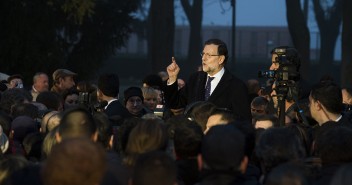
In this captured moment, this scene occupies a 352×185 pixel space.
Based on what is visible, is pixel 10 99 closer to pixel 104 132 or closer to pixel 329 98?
pixel 104 132

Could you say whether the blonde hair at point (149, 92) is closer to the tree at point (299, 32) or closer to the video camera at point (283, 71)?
the video camera at point (283, 71)

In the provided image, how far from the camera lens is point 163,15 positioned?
96.4 feet

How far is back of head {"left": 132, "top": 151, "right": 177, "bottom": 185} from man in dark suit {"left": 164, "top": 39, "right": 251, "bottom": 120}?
4364 millimetres

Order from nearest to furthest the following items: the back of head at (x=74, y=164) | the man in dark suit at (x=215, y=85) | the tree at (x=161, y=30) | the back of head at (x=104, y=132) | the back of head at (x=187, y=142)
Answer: the back of head at (x=74, y=164), the back of head at (x=187, y=142), the back of head at (x=104, y=132), the man in dark suit at (x=215, y=85), the tree at (x=161, y=30)

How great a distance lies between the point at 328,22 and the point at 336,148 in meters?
60.2

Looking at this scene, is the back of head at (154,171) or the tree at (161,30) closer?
the back of head at (154,171)

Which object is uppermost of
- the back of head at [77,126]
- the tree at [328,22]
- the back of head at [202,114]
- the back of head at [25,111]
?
the back of head at [77,126]

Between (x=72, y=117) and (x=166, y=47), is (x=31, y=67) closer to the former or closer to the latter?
(x=166, y=47)

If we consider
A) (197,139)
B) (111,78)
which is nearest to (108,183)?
(197,139)

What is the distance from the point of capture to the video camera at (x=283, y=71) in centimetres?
995

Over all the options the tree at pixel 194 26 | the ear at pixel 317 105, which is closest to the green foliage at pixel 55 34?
the ear at pixel 317 105

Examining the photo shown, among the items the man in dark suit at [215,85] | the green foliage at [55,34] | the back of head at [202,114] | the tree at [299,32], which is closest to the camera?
the back of head at [202,114]

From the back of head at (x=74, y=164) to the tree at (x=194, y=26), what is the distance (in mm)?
45565

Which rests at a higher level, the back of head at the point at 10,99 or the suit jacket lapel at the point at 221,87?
the suit jacket lapel at the point at 221,87
